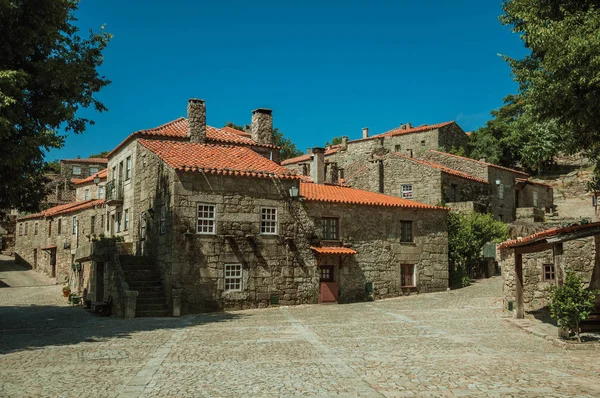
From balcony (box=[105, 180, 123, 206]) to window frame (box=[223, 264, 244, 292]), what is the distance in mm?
10142

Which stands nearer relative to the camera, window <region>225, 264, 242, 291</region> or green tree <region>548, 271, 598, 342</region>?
green tree <region>548, 271, 598, 342</region>

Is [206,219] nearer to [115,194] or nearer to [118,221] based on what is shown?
[115,194]

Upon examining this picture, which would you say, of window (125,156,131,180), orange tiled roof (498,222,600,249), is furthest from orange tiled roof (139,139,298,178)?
orange tiled roof (498,222,600,249)

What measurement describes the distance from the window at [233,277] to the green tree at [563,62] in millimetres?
13415

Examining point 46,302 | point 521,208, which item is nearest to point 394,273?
point 46,302

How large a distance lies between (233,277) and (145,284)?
12.2 ft

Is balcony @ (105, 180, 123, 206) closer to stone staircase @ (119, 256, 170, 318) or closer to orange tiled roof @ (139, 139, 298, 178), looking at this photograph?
orange tiled roof @ (139, 139, 298, 178)

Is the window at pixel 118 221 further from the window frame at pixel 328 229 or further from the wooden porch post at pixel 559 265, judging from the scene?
the wooden porch post at pixel 559 265

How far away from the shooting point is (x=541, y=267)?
68.8ft

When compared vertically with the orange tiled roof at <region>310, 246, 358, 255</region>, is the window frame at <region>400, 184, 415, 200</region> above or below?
above

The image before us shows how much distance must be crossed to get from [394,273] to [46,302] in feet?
65.0

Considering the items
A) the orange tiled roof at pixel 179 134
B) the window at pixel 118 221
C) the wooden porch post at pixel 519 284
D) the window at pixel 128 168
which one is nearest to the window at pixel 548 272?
the wooden porch post at pixel 519 284

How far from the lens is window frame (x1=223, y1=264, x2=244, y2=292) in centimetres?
2327

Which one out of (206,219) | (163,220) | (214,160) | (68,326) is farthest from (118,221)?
(68,326)
